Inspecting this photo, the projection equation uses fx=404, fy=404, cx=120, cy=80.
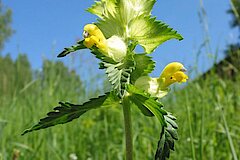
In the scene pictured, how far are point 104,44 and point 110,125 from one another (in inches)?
80.2

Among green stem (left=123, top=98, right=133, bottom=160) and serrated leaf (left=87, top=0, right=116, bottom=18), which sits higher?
serrated leaf (left=87, top=0, right=116, bottom=18)

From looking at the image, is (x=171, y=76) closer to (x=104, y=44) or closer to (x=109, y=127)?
(x=104, y=44)

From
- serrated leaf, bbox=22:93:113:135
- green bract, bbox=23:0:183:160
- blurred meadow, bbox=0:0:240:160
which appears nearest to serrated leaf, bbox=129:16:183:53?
green bract, bbox=23:0:183:160

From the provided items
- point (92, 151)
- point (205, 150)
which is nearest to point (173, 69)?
point (205, 150)

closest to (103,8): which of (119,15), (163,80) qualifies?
(119,15)

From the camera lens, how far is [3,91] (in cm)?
333

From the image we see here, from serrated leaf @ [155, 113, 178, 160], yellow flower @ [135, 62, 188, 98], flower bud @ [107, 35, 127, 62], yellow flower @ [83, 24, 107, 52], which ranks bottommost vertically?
serrated leaf @ [155, 113, 178, 160]

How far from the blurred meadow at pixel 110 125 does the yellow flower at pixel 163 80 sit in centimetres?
47

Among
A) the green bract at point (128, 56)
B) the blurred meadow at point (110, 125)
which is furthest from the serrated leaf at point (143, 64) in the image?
the blurred meadow at point (110, 125)

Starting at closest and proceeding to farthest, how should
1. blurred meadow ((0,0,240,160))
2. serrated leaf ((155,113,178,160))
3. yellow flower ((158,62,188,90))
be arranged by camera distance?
1. serrated leaf ((155,113,178,160))
2. yellow flower ((158,62,188,90))
3. blurred meadow ((0,0,240,160))

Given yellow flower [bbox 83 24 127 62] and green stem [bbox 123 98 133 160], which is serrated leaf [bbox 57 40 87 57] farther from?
green stem [bbox 123 98 133 160]

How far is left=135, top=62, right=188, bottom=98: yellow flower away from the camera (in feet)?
2.00

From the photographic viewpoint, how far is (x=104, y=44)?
59 centimetres

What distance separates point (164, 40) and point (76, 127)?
188cm
